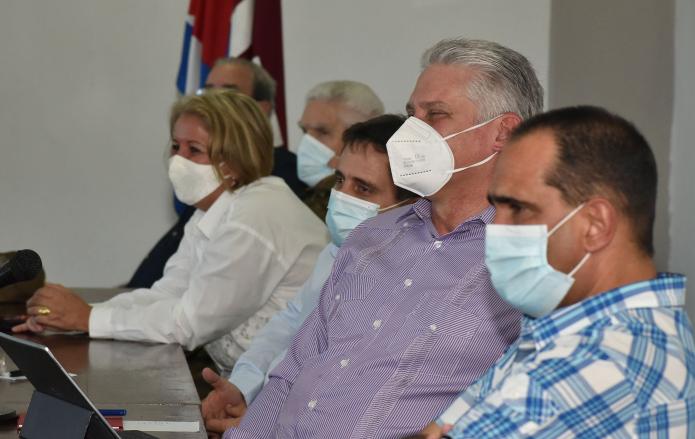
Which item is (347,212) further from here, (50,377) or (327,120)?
(327,120)

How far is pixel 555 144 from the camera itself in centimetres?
158

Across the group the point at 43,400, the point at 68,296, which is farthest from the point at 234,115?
the point at 43,400

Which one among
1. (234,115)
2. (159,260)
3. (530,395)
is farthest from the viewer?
(159,260)

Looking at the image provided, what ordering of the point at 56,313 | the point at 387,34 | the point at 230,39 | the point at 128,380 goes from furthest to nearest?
1. the point at 387,34
2. the point at 230,39
3. the point at 56,313
4. the point at 128,380

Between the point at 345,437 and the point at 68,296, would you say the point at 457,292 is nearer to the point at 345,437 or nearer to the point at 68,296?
the point at 345,437

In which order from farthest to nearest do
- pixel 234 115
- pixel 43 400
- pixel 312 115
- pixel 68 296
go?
pixel 312 115 < pixel 234 115 < pixel 68 296 < pixel 43 400

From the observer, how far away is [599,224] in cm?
154

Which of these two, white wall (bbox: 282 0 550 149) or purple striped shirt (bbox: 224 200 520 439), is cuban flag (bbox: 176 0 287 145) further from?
purple striped shirt (bbox: 224 200 520 439)

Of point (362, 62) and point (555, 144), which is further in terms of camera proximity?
point (362, 62)

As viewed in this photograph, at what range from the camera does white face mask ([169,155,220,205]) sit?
11.7 ft

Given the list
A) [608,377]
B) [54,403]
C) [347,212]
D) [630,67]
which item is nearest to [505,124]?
[347,212]

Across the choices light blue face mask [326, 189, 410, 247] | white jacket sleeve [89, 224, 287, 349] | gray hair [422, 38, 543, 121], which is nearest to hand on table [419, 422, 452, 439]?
gray hair [422, 38, 543, 121]

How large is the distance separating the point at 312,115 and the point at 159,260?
944 mm

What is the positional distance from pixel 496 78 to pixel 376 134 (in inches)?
19.8
